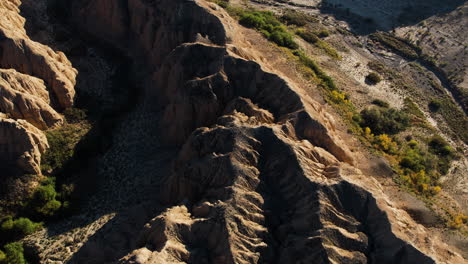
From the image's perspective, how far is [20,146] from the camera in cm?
4084

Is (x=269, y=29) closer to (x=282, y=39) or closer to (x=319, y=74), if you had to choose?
(x=282, y=39)

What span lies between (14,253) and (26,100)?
1698 centimetres

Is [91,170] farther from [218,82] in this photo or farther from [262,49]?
[262,49]

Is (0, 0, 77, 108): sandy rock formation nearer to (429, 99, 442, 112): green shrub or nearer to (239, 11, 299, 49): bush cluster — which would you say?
(239, 11, 299, 49): bush cluster

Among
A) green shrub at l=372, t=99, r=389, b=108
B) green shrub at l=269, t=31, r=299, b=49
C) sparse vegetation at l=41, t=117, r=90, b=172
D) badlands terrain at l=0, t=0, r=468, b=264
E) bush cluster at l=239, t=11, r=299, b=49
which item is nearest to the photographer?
badlands terrain at l=0, t=0, r=468, b=264

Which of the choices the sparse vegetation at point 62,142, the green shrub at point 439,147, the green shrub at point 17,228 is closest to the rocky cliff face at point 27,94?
the sparse vegetation at point 62,142

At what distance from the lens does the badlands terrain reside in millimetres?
30188

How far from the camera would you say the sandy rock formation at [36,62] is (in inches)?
1853

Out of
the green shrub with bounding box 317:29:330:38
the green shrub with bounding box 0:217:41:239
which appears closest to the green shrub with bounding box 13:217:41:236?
the green shrub with bounding box 0:217:41:239

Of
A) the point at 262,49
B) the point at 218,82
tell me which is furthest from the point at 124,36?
the point at 218,82

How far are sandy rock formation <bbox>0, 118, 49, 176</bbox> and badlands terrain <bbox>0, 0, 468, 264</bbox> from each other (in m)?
0.15

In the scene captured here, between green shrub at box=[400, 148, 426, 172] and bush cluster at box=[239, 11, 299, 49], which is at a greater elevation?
bush cluster at box=[239, 11, 299, 49]

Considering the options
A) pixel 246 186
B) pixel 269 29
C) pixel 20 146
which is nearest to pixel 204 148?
pixel 246 186

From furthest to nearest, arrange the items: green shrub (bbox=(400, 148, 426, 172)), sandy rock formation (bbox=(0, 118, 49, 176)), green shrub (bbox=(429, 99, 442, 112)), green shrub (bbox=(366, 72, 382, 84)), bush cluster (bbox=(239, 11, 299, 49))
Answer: green shrub (bbox=(366, 72, 382, 84)) < green shrub (bbox=(429, 99, 442, 112)) < bush cluster (bbox=(239, 11, 299, 49)) < green shrub (bbox=(400, 148, 426, 172)) < sandy rock formation (bbox=(0, 118, 49, 176))
